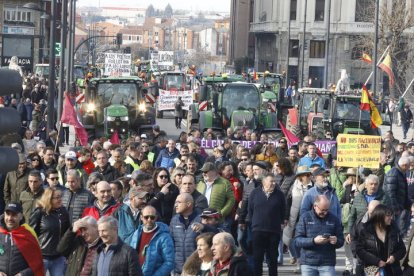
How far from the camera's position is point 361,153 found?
62.4ft

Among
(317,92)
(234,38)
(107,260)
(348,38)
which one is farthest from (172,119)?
(234,38)

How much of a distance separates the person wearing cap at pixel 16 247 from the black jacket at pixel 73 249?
31 cm

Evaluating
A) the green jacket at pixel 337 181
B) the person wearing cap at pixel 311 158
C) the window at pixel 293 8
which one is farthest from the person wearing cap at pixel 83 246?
the window at pixel 293 8

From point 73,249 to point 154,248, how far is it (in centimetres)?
78

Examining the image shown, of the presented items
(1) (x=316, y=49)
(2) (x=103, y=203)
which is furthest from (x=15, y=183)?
(1) (x=316, y=49)

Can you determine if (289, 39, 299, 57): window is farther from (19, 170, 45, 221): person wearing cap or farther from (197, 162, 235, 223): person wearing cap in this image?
(19, 170, 45, 221): person wearing cap

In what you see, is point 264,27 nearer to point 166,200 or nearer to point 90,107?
point 90,107

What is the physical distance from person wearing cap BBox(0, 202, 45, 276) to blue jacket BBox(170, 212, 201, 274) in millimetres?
1528

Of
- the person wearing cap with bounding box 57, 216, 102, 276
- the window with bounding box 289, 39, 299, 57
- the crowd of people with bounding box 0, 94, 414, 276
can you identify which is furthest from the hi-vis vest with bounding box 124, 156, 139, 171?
the window with bounding box 289, 39, 299, 57

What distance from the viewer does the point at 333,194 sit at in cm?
1483

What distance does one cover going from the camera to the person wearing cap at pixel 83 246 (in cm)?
1115

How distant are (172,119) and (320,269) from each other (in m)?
42.4

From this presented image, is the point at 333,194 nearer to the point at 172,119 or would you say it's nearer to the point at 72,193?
the point at 72,193

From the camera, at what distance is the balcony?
99.6 meters
